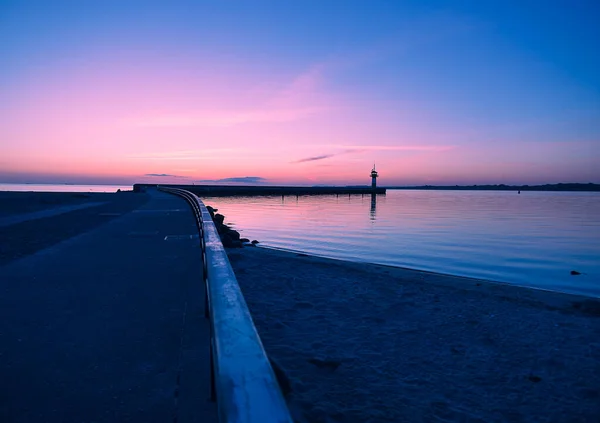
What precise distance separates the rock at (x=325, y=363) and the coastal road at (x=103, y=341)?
1.50 meters

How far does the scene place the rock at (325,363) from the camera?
456cm

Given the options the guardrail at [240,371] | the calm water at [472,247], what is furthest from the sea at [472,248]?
the guardrail at [240,371]

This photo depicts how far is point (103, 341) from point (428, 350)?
165 inches

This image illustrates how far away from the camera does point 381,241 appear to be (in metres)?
20.2

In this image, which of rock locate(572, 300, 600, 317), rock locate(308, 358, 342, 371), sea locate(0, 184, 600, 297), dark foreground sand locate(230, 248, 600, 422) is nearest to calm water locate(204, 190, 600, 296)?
sea locate(0, 184, 600, 297)

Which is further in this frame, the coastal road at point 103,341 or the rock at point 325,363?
the rock at point 325,363

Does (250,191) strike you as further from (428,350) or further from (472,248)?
(428,350)

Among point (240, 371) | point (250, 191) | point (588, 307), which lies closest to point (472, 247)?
point (588, 307)

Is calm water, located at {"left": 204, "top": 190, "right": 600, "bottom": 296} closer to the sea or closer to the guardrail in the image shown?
the sea

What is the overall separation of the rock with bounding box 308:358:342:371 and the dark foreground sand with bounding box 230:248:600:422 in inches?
0.5

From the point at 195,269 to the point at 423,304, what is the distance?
15.0 ft

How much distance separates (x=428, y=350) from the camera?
17.4 feet

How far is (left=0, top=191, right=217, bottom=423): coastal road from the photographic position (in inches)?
104

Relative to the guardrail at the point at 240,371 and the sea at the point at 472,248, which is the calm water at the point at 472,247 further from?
the guardrail at the point at 240,371
